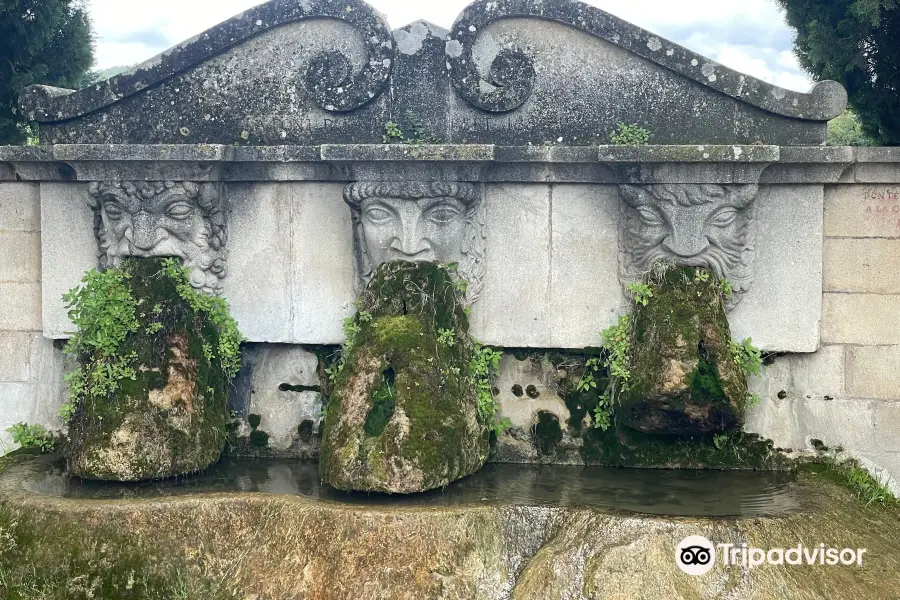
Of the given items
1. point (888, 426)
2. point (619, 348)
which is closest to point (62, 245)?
point (619, 348)

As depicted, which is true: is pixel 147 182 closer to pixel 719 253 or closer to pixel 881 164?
pixel 719 253

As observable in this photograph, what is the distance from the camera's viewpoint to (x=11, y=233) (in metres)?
7.02

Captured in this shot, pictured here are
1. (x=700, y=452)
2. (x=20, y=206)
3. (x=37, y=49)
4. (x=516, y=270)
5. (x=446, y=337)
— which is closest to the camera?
(x=446, y=337)

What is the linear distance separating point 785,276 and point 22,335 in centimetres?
521

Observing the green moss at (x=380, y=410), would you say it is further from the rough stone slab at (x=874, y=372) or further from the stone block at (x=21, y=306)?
the rough stone slab at (x=874, y=372)

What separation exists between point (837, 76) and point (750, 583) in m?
3.63

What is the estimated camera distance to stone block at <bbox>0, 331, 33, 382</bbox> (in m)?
7.05

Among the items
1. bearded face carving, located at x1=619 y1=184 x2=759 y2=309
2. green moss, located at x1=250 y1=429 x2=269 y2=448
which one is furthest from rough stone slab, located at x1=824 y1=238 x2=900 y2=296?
green moss, located at x1=250 y1=429 x2=269 y2=448

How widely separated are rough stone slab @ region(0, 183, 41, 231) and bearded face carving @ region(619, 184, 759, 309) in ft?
13.2

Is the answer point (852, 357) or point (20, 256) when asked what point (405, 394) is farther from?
point (20, 256)

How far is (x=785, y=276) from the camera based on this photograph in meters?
6.35

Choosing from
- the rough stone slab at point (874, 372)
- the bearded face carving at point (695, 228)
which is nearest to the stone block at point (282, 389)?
the bearded face carving at point (695, 228)

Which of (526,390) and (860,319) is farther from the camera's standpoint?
(526,390)

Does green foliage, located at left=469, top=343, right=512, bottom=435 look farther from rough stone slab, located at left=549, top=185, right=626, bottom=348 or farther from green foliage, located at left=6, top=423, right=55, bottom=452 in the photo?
green foliage, located at left=6, top=423, right=55, bottom=452
